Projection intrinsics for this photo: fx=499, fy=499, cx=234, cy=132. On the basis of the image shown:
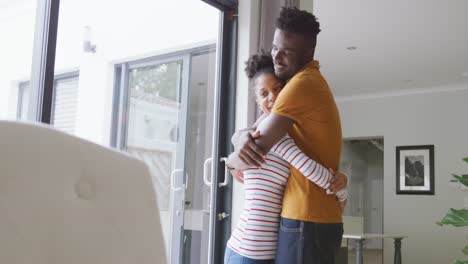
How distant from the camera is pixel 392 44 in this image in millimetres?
5332

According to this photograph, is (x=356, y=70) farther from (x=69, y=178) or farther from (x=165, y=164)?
(x=69, y=178)

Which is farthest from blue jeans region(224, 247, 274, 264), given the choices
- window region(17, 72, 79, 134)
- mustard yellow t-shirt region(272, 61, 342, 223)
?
window region(17, 72, 79, 134)

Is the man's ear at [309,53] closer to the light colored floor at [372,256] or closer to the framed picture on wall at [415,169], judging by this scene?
the framed picture on wall at [415,169]

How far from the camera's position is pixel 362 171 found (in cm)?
1066

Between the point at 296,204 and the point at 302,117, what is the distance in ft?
0.81

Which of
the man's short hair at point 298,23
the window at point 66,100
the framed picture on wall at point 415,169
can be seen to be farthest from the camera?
the framed picture on wall at point 415,169

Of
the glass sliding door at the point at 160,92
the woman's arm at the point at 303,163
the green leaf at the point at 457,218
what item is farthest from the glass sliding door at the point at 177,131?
the woman's arm at the point at 303,163

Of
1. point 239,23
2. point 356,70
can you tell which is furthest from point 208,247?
point 356,70

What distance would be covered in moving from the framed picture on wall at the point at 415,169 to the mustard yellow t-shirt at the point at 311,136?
606cm

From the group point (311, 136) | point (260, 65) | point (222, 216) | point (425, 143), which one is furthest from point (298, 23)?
point (425, 143)

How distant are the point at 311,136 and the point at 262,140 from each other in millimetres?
156

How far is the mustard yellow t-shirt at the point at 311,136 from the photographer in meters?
1.41

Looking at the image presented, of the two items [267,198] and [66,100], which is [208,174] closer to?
[66,100]

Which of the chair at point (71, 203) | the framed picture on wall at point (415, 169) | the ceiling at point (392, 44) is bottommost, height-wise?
the chair at point (71, 203)
